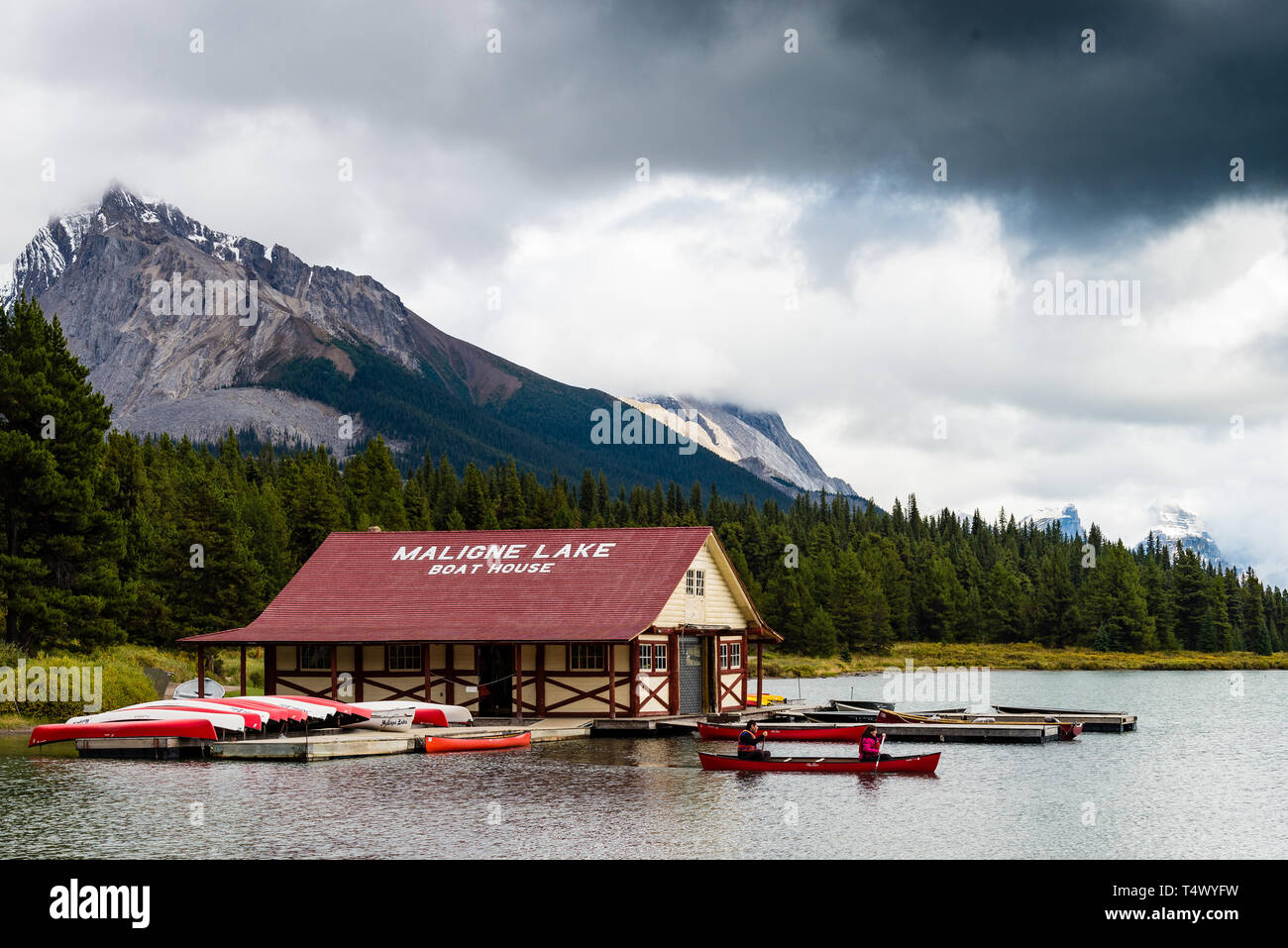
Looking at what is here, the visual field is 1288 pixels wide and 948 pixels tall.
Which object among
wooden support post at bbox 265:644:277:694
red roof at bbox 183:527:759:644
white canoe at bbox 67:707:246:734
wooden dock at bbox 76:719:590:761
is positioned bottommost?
wooden dock at bbox 76:719:590:761

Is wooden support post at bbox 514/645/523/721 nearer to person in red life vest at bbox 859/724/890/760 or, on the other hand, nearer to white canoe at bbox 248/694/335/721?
white canoe at bbox 248/694/335/721

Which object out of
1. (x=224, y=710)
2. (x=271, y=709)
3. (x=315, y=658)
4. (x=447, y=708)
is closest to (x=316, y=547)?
(x=315, y=658)

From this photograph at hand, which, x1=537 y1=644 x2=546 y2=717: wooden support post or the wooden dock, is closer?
the wooden dock

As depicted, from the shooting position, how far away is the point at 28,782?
30.9 m

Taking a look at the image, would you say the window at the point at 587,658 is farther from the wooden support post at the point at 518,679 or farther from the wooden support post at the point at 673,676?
the wooden support post at the point at 673,676

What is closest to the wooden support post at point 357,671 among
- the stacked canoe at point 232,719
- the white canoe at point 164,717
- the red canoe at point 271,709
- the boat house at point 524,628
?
the boat house at point 524,628

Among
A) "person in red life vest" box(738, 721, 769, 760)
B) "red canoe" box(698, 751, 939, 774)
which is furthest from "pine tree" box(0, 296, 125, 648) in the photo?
"person in red life vest" box(738, 721, 769, 760)

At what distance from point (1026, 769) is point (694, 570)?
16749mm

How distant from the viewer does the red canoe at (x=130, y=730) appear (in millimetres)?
38000

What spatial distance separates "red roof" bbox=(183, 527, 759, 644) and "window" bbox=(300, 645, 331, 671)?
98 cm

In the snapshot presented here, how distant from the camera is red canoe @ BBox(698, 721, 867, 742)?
4234cm

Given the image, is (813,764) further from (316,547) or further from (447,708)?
(316,547)

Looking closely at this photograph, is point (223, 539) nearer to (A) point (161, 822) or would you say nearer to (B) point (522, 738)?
(B) point (522, 738)
